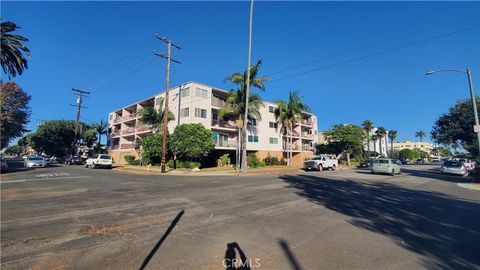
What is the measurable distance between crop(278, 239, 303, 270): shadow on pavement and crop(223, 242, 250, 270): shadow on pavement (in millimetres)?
751

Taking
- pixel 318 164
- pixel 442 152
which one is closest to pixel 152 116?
pixel 318 164

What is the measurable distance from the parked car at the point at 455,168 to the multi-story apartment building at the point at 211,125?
24.8 m

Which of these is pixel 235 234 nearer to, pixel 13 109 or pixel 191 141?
pixel 191 141

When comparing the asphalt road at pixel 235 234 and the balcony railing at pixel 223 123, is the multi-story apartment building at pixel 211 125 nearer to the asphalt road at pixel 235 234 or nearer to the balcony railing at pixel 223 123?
the balcony railing at pixel 223 123

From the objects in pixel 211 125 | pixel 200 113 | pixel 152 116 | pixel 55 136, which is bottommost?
pixel 211 125

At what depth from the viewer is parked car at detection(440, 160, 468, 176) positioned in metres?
26.2

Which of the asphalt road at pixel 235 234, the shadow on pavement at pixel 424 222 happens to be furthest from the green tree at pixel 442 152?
the asphalt road at pixel 235 234

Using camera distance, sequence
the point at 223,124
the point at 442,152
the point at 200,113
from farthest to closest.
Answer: the point at 442,152 → the point at 223,124 → the point at 200,113

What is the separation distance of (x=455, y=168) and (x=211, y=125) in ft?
95.4

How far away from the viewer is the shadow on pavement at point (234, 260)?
430 centimetres

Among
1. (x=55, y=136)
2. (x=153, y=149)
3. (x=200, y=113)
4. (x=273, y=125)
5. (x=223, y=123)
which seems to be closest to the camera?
(x=153, y=149)

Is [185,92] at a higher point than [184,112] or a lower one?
higher

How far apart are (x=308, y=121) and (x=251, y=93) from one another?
30.2 meters

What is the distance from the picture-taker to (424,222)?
729 centimetres
